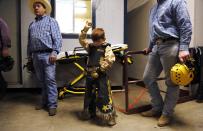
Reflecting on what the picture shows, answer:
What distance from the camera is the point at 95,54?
3.18 metres

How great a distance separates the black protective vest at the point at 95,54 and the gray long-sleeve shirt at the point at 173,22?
613 millimetres

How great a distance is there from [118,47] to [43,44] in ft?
4.48

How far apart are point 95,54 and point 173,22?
945 mm

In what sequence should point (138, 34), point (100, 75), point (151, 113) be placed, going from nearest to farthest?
1. point (100, 75)
2. point (151, 113)
3. point (138, 34)

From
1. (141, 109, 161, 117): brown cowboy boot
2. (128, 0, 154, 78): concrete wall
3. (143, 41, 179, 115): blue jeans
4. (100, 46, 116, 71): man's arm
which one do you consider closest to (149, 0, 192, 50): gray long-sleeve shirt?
(143, 41, 179, 115): blue jeans

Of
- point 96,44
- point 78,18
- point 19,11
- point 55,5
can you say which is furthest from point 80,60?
point 96,44

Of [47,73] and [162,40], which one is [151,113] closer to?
[162,40]

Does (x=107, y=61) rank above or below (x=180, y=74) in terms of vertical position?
above

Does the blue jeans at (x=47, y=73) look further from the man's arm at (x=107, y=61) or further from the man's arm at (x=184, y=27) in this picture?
the man's arm at (x=184, y=27)

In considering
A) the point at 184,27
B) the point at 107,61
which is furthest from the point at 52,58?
the point at 184,27

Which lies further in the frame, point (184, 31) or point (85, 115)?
point (85, 115)

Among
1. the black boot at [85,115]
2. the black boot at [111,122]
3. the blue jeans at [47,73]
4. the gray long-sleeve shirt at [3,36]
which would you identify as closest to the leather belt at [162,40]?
the black boot at [111,122]

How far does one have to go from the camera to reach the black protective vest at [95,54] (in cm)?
315

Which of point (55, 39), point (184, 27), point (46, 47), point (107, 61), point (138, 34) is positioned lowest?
point (107, 61)
